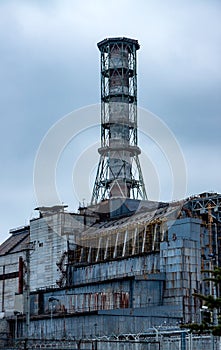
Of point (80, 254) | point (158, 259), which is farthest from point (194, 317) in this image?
point (80, 254)

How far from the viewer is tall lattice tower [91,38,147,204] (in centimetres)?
9400

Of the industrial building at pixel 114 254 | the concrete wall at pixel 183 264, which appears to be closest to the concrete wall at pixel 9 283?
the industrial building at pixel 114 254

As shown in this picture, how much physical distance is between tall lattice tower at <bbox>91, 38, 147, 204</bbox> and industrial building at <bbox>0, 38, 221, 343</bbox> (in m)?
0.14

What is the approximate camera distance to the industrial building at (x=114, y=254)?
6322cm

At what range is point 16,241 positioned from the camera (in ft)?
300

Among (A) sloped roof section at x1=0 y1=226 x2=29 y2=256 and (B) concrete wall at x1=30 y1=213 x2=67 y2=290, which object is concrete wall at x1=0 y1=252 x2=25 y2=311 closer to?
(A) sloped roof section at x1=0 y1=226 x2=29 y2=256

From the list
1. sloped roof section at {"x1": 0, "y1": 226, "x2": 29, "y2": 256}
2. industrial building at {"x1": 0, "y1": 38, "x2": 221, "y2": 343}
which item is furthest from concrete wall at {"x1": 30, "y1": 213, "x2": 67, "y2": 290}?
sloped roof section at {"x1": 0, "y1": 226, "x2": 29, "y2": 256}

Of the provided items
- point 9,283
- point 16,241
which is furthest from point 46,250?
point 16,241

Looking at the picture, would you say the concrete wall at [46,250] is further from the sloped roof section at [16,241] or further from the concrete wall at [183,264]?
the concrete wall at [183,264]

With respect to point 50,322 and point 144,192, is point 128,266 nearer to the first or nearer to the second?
point 50,322

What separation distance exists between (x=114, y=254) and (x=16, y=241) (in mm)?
21938

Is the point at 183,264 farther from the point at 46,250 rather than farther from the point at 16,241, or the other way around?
the point at 16,241

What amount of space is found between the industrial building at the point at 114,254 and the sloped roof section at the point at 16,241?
197 mm

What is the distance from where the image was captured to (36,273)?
81688mm
